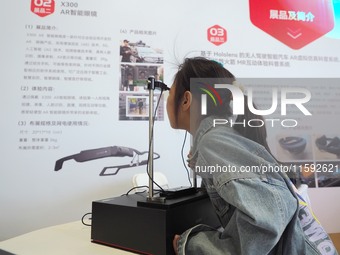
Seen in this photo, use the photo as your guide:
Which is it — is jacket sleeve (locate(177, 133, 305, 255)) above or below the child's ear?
below

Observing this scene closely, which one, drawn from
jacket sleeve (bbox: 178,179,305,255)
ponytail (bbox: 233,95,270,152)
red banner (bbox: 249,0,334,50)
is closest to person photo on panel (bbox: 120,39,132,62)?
red banner (bbox: 249,0,334,50)

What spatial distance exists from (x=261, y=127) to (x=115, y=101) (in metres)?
1.10

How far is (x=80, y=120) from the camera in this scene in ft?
5.48

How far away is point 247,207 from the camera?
54 centimetres

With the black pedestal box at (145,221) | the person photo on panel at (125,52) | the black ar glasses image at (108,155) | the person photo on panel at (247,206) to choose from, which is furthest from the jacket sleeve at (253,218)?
the person photo on panel at (125,52)

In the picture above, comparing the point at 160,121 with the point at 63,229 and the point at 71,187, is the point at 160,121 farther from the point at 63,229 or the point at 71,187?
the point at 63,229

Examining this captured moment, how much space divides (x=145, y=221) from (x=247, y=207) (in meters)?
0.31

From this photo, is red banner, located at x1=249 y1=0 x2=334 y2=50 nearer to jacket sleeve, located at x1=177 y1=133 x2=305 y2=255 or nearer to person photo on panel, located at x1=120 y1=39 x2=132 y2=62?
person photo on panel, located at x1=120 y1=39 x2=132 y2=62

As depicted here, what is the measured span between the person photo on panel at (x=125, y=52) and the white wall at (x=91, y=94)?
33 millimetres

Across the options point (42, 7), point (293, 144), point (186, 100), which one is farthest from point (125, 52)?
point (293, 144)

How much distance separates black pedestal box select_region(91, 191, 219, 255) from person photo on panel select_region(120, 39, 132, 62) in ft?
3.64

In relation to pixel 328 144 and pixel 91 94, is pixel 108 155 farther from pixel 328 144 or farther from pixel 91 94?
pixel 328 144

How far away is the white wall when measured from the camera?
5.22ft

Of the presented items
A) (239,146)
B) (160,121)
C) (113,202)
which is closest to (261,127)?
(239,146)
